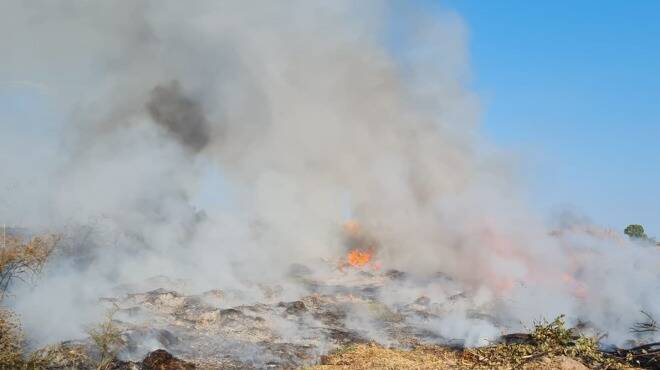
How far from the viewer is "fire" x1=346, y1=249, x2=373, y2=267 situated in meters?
30.2

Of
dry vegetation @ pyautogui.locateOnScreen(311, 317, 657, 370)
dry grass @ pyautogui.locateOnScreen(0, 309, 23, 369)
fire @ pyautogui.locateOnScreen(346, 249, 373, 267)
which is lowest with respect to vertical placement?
dry grass @ pyautogui.locateOnScreen(0, 309, 23, 369)

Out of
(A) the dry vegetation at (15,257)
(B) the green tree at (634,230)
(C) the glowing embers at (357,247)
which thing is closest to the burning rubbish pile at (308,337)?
(A) the dry vegetation at (15,257)

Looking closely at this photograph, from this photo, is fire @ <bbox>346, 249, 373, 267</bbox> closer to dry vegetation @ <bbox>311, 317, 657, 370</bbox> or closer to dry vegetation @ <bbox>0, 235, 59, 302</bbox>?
dry vegetation @ <bbox>311, 317, 657, 370</bbox>

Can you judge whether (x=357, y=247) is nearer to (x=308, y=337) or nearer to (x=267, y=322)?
(x=267, y=322)

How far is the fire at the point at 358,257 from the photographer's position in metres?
30.2

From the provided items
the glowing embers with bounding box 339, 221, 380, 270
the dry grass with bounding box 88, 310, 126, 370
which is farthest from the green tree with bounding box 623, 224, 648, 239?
the dry grass with bounding box 88, 310, 126, 370

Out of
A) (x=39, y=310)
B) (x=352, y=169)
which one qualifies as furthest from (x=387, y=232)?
(x=39, y=310)

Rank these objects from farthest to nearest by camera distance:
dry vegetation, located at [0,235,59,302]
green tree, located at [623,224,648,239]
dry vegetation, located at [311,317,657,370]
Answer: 1. green tree, located at [623,224,648,239]
2. dry vegetation, located at [311,317,657,370]
3. dry vegetation, located at [0,235,59,302]

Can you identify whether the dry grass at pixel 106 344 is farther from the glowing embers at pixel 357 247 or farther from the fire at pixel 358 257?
the fire at pixel 358 257

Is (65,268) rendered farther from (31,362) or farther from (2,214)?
(31,362)

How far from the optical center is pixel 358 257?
3097cm

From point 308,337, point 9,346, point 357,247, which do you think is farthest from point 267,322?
point 357,247

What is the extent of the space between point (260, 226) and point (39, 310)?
64.0 ft

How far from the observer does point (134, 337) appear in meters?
11.5
